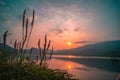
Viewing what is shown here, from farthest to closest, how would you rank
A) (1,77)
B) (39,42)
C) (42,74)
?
(39,42) < (42,74) < (1,77)

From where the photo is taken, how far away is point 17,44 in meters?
6.50

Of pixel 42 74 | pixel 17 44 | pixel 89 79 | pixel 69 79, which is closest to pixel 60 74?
pixel 69 79

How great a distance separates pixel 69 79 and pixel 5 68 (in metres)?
1.86

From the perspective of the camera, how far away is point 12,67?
5.00m

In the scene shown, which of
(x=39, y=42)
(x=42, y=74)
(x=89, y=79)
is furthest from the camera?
(x=89, y=79)

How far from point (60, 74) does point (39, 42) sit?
5.22 feet

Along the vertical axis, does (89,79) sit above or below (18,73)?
below

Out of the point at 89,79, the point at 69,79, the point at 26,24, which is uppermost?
the point at 26,24

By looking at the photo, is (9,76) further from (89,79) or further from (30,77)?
(89,79)

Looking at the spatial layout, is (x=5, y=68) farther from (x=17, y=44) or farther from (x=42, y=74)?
(x=17, y=44)

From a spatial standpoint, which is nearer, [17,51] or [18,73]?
[18,73]

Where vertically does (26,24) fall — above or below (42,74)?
above

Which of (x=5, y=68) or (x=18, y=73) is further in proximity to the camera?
A: (x=5, y=68)

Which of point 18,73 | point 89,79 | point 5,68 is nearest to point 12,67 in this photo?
point 5,68
